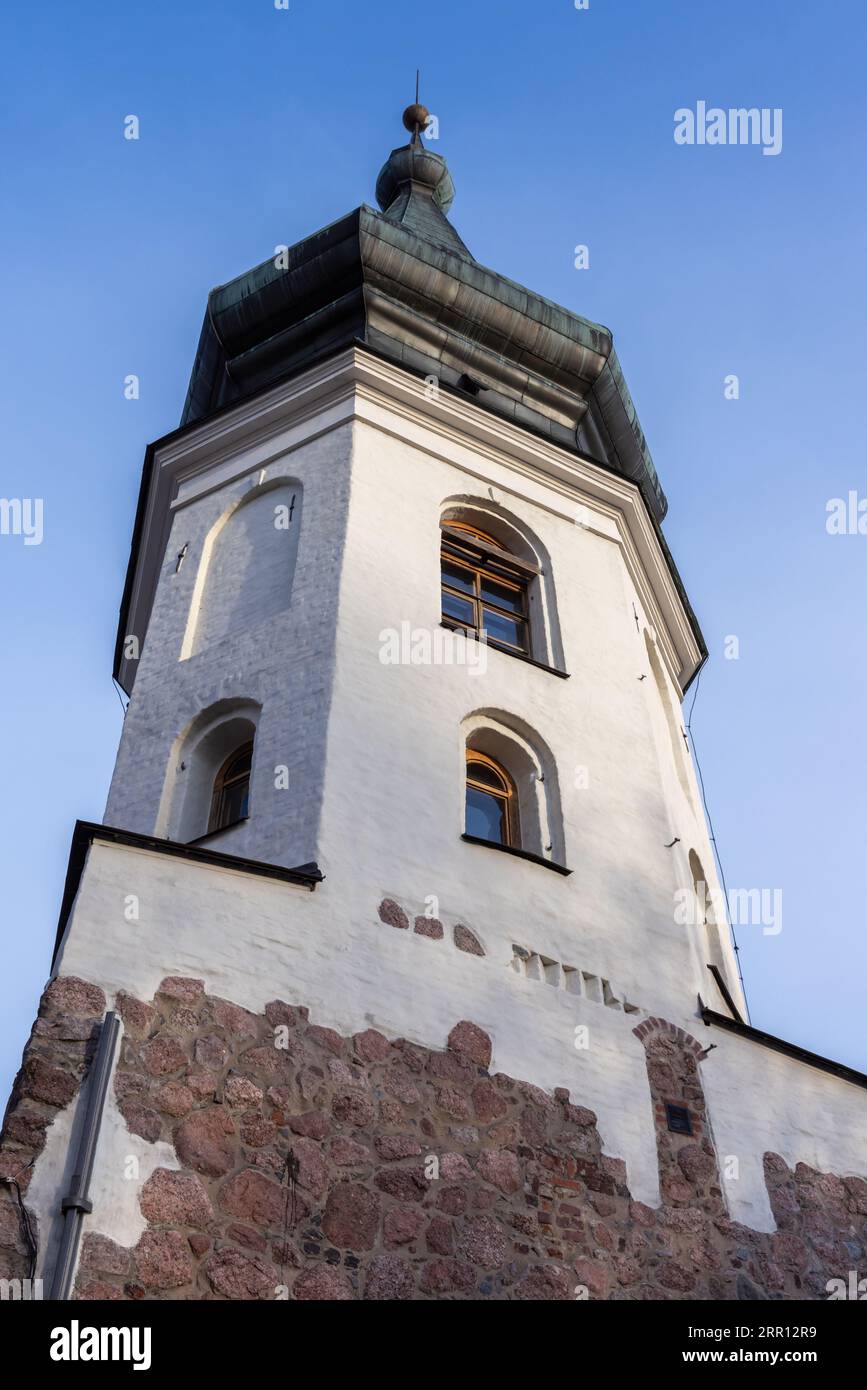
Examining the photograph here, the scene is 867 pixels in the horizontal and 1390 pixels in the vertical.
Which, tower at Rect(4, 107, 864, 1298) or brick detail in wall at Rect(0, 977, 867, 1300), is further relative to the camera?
tower at Rect(4, 107, 864, 1298)

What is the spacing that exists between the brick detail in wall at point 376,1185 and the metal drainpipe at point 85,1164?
9cm

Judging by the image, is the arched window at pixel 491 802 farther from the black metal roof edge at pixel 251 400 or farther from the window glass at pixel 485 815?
the black metal roof edge at pixel 251 400

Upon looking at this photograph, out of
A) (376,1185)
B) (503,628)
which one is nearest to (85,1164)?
(376,1185)

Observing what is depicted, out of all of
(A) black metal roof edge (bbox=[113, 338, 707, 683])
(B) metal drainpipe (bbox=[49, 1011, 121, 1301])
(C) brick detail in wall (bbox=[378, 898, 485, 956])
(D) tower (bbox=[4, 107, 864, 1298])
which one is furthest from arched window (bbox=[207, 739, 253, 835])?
(A) black metal roof edge (bbox=[113, 338, 707, 683])

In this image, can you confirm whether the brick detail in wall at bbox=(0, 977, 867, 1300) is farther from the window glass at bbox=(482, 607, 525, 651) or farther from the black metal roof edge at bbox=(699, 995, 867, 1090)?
the window glass at bbox=(482, 607, 525, 651)

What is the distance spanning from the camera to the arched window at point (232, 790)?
12.4 metres

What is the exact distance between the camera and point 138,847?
32.3 feet

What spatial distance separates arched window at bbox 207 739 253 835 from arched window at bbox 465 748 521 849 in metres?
1.68

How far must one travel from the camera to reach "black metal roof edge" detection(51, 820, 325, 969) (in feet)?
31.8

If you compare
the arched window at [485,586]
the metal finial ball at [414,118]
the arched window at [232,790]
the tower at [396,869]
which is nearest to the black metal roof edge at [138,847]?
the tower at [396,869]
